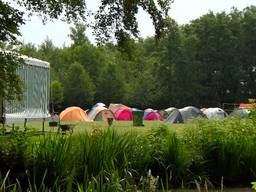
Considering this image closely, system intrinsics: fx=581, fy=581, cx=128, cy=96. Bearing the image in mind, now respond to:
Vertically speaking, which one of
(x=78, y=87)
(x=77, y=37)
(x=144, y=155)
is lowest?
(x=144, y=155)

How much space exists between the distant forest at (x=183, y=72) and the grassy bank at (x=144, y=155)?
59006 mm

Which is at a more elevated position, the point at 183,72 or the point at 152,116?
the point at 183,72

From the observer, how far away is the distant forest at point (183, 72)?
241 ft

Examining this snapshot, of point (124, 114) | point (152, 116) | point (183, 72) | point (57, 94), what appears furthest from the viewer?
point (183, 72)

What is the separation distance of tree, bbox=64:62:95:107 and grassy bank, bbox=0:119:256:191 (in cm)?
5792

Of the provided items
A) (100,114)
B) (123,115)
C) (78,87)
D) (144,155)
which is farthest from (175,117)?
(144,155)

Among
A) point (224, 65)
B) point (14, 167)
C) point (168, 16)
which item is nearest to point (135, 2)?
point (168, 16)

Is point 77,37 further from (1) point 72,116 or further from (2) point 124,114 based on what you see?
(1) point 72,116

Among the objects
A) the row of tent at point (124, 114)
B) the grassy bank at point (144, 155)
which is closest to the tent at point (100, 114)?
the row of tent at point (124, 114)

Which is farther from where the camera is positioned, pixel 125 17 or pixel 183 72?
pixel 183 72

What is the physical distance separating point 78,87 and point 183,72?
1449cm

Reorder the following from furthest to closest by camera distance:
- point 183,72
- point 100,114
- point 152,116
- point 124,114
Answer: point 183,72 → point 152,116 → point 124,114 → point 100,114

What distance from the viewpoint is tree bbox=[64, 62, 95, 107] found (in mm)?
69688

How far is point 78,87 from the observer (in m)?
70.2
